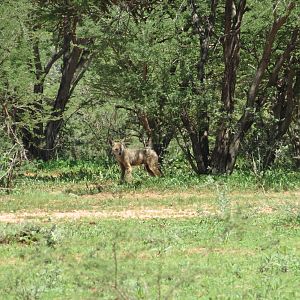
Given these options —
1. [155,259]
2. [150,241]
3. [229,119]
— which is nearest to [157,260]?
[155,259]

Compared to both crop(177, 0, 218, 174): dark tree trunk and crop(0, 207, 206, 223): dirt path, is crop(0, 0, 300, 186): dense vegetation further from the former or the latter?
crop(0, 207, 206, 223): dirt path

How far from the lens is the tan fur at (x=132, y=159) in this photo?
19.4 meters

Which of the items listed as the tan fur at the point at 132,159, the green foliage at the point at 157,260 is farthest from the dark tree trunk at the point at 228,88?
the green foliage at the point at 157,260

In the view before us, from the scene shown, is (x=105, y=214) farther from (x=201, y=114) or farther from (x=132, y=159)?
(x=201, y=114)

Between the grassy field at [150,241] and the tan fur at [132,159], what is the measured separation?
660 millimetres

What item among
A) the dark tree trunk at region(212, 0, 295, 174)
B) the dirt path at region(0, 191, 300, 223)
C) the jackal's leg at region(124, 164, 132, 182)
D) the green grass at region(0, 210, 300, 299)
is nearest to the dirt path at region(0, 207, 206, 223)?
the dirt path at region(0, 191, 300, 223)

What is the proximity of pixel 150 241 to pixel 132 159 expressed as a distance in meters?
9.14

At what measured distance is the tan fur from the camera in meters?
19.4

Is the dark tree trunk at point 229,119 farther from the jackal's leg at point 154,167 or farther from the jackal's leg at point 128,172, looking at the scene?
the jackal's leg at point 128,172

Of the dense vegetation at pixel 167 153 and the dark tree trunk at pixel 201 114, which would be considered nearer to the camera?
the dense vegetation at pixel 167 153

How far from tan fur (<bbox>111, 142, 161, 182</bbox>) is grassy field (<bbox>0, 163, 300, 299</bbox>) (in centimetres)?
66

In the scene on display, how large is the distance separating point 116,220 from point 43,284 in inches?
187

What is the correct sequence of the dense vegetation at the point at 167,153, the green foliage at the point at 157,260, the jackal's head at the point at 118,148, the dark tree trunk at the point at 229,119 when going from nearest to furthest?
the green foliage at the point at 157,260
the dense vegetation at the point at 167,153
the jackal's head at the point at 118,148
the dark tree trunk at the point at 229,119

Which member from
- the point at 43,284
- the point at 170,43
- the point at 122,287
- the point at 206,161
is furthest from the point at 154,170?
the point at 122,287
